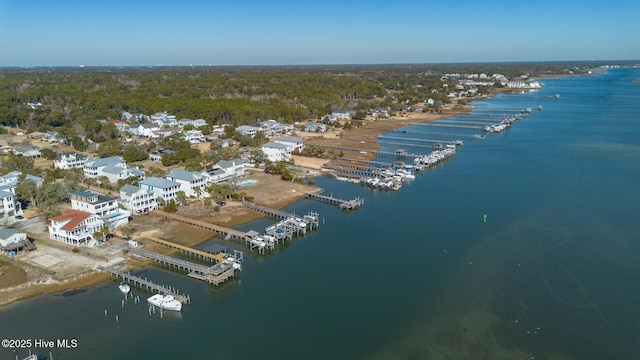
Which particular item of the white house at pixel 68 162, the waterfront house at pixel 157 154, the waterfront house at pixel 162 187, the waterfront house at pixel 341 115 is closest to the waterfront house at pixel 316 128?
the waterfront house at pixel 341 115

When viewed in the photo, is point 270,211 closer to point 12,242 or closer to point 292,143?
point 12,242

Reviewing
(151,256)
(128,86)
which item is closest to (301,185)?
(151,256)

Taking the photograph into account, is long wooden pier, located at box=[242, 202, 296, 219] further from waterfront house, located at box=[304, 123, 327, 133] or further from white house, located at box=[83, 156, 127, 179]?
waterfront house, located at box=[304, 123, 327, 133]

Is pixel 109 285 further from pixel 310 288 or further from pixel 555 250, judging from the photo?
pixel 555 250

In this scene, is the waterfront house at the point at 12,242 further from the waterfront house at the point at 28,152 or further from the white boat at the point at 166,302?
the waterfront house at the point at 28,152

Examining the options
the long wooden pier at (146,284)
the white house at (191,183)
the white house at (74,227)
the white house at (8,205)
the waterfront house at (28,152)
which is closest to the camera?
the long wooden pier at (146,284)

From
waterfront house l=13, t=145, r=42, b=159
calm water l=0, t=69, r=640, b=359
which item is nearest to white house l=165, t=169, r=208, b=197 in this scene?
calm water l=0, t=69, r=640, b=359
